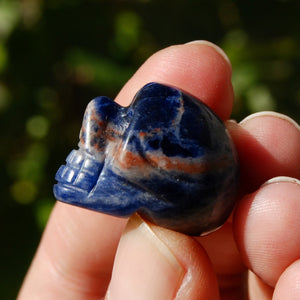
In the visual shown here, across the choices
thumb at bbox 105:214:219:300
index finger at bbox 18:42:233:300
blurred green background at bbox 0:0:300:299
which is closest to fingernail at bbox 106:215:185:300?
thumb at bbox 105:214:219:300

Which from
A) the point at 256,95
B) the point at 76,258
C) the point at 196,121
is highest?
the point at 196,121

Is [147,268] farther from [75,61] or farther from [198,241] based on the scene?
[75,61]

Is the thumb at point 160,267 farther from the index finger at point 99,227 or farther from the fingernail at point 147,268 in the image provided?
the index finger at point 99,227

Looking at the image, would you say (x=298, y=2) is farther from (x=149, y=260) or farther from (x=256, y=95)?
(x=149, y=260)

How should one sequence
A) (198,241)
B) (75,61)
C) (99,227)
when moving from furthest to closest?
(75,61) < (99,227) < (198,241)

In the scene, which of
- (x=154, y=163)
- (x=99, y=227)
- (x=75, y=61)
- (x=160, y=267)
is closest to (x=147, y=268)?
(x=160, y=267)

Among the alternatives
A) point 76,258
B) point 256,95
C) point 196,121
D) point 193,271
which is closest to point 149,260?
point 193,271

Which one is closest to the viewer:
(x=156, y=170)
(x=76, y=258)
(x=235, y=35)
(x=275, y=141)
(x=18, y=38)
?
(x=156, y=170)
